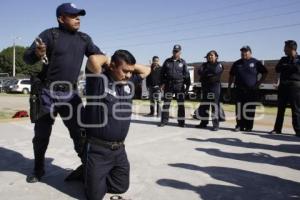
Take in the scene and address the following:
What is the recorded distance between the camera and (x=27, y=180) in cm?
474

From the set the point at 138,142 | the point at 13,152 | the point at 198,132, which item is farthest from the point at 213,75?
the point at 13,152

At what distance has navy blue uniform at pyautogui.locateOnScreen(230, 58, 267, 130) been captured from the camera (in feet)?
29.9

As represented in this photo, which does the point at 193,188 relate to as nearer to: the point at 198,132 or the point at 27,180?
the point at 27,180

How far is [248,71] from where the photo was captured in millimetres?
9133

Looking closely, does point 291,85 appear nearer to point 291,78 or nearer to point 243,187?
point 291,78

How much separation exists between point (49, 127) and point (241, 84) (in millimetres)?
5614

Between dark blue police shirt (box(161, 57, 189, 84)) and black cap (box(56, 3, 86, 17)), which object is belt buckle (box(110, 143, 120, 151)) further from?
dark blue police shirt (box(161, 57, 189, 84))

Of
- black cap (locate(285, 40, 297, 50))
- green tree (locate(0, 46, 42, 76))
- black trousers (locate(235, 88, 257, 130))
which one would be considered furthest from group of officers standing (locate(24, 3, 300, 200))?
green tree (locate(0, 46, 42, 76))

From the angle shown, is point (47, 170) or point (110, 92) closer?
point (110, 92)

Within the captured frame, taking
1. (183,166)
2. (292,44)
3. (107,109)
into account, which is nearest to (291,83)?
(292,44)

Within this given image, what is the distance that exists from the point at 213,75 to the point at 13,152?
4.95m

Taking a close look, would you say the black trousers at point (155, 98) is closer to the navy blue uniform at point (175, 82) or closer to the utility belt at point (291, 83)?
the navy blue uniform at point (175, 82)

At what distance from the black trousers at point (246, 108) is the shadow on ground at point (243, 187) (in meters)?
4.02

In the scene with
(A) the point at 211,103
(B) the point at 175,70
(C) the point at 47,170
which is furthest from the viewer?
(B) the point at 175,70
